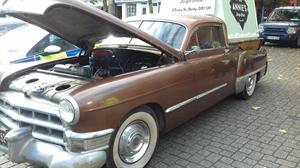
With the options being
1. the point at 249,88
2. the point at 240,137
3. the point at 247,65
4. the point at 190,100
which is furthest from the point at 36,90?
the point at 249,88

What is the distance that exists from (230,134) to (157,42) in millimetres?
1825

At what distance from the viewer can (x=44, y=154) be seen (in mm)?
3049

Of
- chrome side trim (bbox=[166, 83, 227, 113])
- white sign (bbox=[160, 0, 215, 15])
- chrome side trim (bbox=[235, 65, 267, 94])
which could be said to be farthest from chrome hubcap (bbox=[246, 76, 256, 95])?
white sign (bbox=[160, 0, 215, 15])

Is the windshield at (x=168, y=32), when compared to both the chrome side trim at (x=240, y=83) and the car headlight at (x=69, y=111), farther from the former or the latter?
the car headlight at (x=69, y=111)

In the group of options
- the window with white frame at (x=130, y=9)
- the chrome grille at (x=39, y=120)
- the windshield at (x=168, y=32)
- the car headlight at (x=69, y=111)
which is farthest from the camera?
the window with white frame at (x=130, y=9)

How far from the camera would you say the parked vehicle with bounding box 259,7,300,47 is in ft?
46.3

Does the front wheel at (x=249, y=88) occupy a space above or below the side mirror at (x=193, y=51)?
below

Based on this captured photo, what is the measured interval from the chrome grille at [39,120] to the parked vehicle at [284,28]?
1301 centimetres

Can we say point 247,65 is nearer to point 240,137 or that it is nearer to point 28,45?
point 240,137

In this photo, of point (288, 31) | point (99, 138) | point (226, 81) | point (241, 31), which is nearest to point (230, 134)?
point (226, 81)

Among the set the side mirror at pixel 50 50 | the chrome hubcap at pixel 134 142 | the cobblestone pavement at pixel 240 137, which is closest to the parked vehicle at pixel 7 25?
the side mirror at pixel 50 50

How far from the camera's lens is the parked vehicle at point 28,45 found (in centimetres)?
622

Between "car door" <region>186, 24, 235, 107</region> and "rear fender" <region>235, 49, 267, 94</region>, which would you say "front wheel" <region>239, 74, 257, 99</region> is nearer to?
"rear fender" <region>235, 49, 267, 94</region>

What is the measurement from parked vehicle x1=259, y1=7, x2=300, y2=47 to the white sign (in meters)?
7.42
